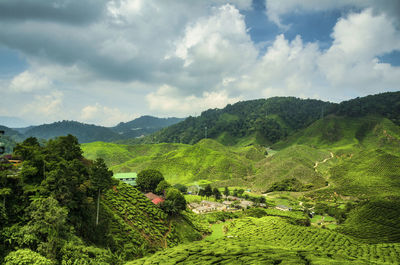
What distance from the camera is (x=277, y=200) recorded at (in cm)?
12344

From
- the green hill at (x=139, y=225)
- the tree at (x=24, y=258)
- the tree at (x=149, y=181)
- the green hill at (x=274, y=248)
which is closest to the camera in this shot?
the tree at (x=24, y=258)

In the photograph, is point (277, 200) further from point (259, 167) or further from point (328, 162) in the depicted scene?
point (328, 162)

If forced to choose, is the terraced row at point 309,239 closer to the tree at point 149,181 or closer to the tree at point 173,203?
the tree at point 173,203

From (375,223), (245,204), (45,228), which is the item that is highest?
(45,228)

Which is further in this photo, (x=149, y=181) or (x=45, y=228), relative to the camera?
(x=149, y=181)

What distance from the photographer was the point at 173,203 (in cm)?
6069

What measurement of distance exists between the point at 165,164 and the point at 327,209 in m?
128

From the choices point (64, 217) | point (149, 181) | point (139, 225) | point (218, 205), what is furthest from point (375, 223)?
point (64, 217)

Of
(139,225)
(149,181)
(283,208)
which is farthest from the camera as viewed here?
(283,208)

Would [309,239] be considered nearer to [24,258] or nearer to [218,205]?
[218,205]

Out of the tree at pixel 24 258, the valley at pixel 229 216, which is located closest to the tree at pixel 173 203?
the valley at pixel 229 216

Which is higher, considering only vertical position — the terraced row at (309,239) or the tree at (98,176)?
the tree at (98,176)

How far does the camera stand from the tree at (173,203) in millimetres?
59625

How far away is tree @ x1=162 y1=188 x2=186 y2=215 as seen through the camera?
196ft
